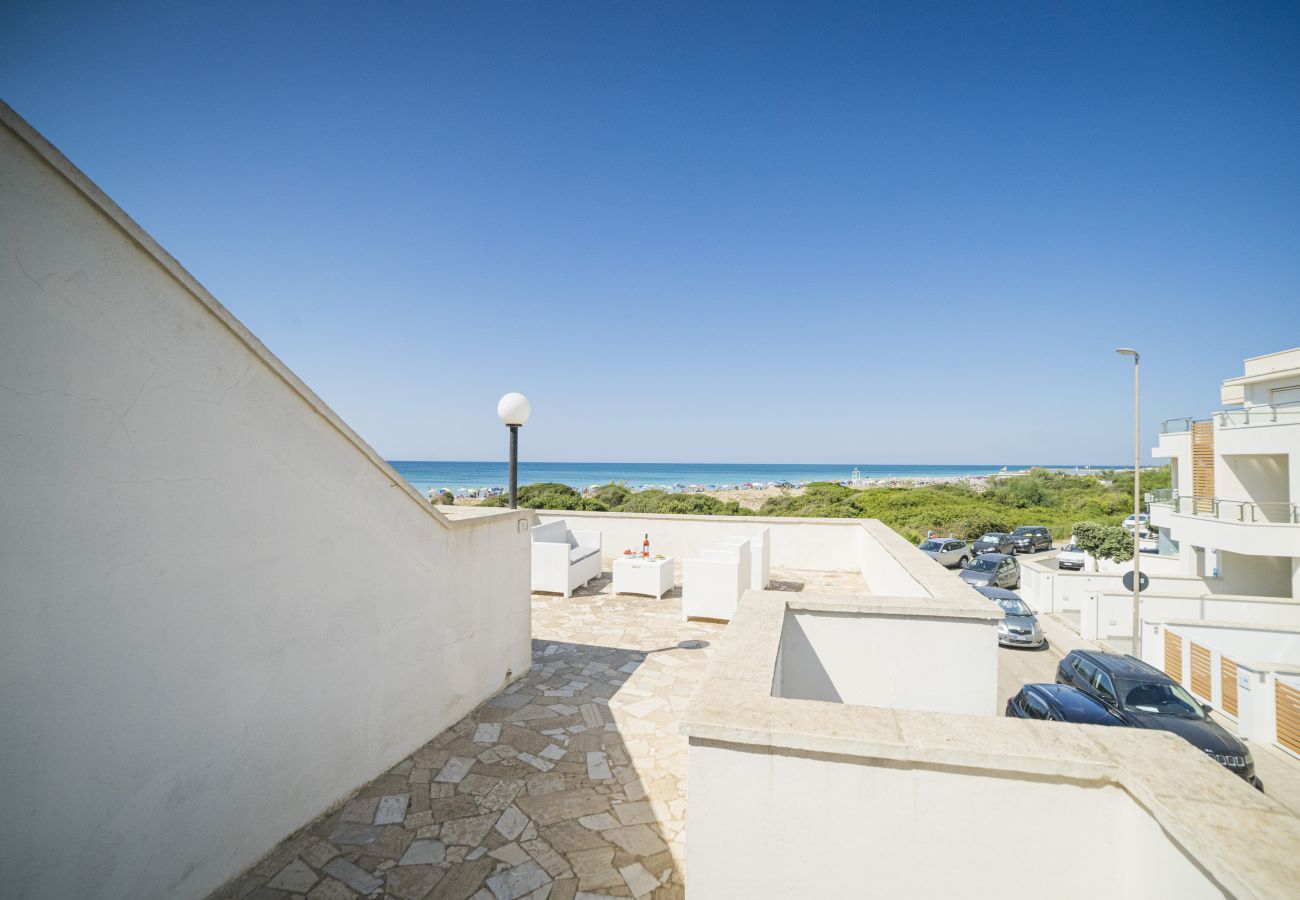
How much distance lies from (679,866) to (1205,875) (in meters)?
2.39

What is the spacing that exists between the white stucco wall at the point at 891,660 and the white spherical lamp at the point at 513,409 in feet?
12.7

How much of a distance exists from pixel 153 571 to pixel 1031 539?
33.7 meters

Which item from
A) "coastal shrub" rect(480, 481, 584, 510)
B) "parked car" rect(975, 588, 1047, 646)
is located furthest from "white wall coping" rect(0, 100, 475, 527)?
"coastal shrub" rect(480, 481, 584, 510)

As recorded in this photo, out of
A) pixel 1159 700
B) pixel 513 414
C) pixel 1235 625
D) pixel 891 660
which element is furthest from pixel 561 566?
pixel 1235 625

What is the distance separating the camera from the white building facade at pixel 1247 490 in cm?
1417

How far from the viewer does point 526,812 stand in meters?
3.25

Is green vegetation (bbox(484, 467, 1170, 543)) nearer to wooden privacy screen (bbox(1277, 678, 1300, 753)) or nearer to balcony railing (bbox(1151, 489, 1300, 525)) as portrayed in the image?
balcony railing (bbox(1151, 489, 1300, 525))

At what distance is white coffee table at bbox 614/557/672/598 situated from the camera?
850 centimetres

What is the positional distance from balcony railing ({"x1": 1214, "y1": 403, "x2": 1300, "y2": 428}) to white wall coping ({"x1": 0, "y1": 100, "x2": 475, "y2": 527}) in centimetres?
2353

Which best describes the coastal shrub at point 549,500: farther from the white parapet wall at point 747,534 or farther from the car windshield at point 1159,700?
the car windshield at point 1159,700

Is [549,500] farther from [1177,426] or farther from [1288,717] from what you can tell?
[1177,426]

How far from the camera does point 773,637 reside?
2.81m

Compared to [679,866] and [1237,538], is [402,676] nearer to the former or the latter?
[679,866]

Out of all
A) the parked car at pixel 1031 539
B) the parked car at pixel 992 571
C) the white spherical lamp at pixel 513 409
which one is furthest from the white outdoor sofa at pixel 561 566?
the parked car at pixel 1031 539
